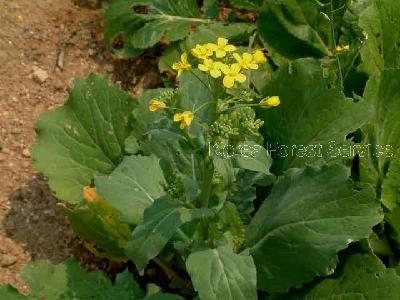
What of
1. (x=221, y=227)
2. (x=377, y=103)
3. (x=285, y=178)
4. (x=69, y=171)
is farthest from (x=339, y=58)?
(x=69, y=171)

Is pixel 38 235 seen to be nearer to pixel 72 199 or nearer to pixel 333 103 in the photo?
pixel 72 199

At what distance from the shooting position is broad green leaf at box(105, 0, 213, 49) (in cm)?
435

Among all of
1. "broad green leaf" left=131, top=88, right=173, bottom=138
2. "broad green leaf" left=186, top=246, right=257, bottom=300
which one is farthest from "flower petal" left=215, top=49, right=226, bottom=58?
"broad green leaf" left=131, top=88, right=173, bottom=138

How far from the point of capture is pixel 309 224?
9.84 feet

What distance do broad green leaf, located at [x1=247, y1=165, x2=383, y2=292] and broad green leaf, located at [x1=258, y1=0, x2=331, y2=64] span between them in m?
1.25

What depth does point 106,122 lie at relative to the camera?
381 centimetres

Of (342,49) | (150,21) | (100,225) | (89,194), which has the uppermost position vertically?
(342,49)

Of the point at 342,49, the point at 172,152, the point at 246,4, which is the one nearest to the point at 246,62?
the point at 172,152

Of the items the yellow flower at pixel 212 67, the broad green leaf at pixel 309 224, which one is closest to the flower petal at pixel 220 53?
the yellow flower at pixel 212 67

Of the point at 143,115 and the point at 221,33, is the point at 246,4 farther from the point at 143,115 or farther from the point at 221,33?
the point at 143,115

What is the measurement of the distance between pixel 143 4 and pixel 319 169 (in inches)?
Result: 76.4

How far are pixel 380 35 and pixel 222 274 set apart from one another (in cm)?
168

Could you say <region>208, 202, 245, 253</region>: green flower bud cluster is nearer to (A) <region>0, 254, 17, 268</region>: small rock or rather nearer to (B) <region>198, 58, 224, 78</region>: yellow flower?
(B) <region>198, 58, 224, 78</region>: yellow flower

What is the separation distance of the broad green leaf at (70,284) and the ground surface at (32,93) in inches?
13.8
